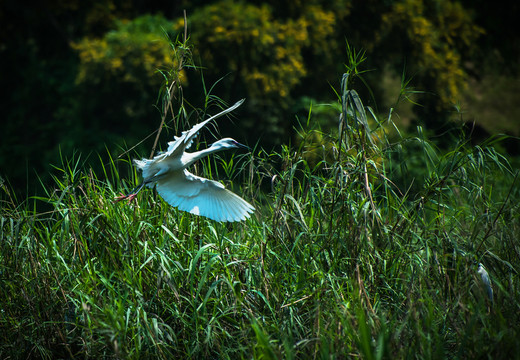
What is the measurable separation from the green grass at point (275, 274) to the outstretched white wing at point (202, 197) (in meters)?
0.12

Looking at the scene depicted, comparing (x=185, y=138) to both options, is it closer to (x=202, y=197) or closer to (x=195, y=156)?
(x=195, y=156)

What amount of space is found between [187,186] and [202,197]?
161mm

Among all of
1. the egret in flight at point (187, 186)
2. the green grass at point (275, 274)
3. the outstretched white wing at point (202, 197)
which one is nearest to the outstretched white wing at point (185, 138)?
the egret in flight at point (187, 186)

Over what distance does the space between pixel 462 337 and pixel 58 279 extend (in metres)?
2.12

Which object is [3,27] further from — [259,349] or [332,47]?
[259,349]

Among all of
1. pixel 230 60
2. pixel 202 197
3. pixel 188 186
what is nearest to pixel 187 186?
pixel 188 186

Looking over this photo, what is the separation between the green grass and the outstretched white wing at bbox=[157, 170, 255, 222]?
123 mm

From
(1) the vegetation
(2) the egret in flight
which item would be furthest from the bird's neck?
(1) the vegetation

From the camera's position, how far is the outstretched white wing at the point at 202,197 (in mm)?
2982

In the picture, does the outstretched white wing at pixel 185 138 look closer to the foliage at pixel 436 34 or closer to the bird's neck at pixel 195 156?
the bird's neck at pixel 195 156

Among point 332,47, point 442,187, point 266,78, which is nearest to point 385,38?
point 332,47

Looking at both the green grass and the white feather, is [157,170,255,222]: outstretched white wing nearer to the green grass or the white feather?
the white feather

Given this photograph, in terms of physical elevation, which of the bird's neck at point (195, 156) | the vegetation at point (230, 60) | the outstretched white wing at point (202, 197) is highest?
A: the bird's neck at point (195, 156)

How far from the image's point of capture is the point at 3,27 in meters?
9.55
